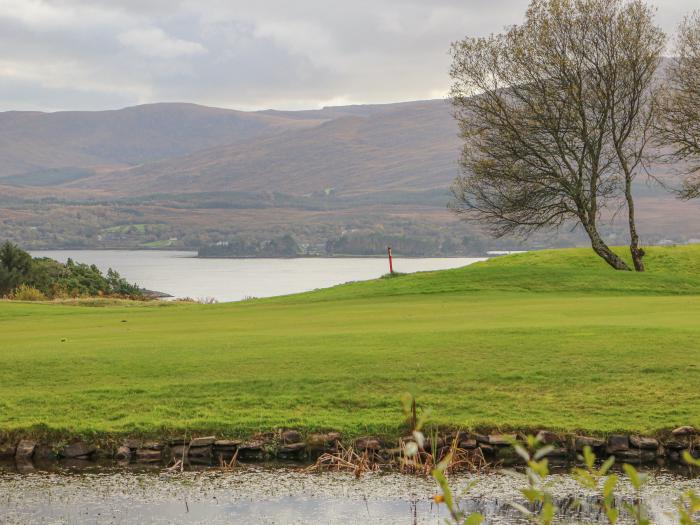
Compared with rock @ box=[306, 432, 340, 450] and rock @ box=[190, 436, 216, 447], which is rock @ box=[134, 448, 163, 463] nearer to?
rock @ box=[190, 436, 216, 447]

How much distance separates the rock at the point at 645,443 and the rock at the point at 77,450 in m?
8.72

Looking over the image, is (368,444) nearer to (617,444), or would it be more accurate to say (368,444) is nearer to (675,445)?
(617,444)

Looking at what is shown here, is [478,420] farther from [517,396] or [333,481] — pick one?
[333,481]

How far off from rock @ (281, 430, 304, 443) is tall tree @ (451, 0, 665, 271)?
32974 mm

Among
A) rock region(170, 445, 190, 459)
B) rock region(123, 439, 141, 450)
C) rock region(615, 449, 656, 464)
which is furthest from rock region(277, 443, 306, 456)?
rock region(615, 449, 656, 464)

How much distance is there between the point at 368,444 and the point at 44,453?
5298mm

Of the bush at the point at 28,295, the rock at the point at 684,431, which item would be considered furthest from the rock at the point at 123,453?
the bush at the point at 28,295

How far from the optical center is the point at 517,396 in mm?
17406

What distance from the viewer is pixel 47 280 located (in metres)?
62.1

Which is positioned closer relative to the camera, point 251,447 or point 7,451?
point 251,447

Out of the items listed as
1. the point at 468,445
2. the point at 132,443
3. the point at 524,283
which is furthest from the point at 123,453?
the point at 524,283

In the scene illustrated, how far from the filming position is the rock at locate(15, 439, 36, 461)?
619 inches

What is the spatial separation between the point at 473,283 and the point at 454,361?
71.3ft

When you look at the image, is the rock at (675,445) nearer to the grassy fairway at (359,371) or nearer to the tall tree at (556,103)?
the grassy fairway at (359,371)
